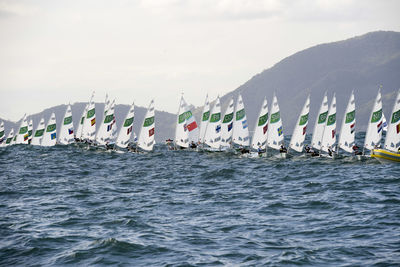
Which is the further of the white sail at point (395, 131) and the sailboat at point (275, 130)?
the sailboat at point (275, 130)

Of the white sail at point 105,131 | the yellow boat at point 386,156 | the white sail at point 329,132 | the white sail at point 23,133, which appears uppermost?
the white sail at point 329,132

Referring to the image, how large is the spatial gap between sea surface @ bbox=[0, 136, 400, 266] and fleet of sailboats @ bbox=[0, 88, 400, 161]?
585 centimetres

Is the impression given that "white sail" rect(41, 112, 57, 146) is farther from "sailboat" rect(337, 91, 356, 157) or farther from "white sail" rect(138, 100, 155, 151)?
"sailboat" rect(337, 91, 356, 157)

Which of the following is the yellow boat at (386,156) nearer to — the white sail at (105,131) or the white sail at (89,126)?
the white sail at (105,131)

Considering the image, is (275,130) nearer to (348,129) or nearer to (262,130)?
(262,130)

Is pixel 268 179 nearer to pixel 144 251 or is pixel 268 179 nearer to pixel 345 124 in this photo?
pixel 345 124

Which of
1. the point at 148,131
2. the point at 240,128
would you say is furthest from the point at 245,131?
the point at 148,131

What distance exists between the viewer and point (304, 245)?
72.3ft

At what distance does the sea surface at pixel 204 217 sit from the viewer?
20984 mm

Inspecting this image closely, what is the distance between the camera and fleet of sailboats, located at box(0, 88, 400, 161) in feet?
182

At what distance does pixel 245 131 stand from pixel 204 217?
43.3 metres

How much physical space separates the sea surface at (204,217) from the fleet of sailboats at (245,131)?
585 cm

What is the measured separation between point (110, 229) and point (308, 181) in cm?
2103

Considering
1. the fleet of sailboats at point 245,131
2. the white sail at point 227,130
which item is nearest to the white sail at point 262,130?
the fleet of sailboats at point 245,131
